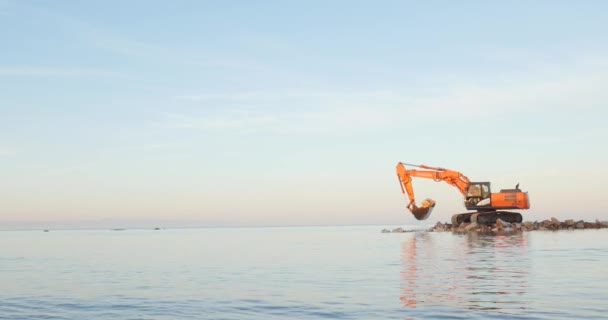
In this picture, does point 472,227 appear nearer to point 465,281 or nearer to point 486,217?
point 486,217

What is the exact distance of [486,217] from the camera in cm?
8250

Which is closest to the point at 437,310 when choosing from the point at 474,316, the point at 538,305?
the point at 474,316

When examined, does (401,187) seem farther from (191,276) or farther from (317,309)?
(317,309)

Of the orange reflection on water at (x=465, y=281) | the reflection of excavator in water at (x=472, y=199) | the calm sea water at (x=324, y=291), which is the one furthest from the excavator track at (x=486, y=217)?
the calm sea water at (x=324, y=291)

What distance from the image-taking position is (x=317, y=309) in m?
17.4

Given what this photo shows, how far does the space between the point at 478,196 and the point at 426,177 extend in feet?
26.8

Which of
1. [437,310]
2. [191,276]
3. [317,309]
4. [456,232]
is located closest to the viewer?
[437,310]

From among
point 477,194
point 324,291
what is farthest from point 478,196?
point 324,291

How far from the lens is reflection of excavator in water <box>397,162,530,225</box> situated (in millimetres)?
81750

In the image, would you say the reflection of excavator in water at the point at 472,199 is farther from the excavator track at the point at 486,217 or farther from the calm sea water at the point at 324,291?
the calm sea water at the point at 324,291

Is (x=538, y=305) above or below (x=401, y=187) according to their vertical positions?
below

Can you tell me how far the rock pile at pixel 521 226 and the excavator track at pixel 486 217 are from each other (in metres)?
0.62

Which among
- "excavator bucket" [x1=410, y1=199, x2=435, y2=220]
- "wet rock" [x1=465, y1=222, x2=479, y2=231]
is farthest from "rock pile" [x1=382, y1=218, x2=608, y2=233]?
"excavator bucket" [x1=410, y1=199, x2=435, y2=220]

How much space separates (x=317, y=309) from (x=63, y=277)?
16610mm
